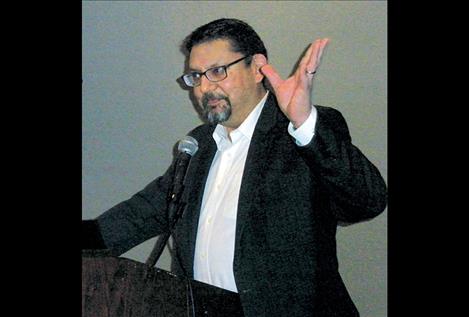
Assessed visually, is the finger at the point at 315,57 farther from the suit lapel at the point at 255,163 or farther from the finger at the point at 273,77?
the suit lapel at the point at 255,163

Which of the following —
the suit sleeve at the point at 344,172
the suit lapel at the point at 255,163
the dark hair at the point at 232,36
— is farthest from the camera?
the dark hair at the point at 232,36

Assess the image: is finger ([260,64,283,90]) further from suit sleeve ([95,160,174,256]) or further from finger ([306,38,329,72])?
suit sleeve ([95,160,174,256])

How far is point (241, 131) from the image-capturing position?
2.25 meters

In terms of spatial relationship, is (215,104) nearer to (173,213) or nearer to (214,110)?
(214,110)

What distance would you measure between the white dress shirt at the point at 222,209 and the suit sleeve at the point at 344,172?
0.41 metres

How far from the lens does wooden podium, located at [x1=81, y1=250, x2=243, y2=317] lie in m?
1.34

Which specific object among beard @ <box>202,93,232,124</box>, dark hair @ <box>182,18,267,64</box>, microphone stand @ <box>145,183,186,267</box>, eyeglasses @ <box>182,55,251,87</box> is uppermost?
dark hair @ <box>182,18,267,64</box>

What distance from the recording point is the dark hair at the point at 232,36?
7.61 feet

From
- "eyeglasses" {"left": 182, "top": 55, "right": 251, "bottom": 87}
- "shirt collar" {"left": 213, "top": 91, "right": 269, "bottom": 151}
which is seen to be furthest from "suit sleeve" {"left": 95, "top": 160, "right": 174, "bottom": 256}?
"eyeglasses" {"left": 182, "top": 55, "right": 251, "bottom": 87}

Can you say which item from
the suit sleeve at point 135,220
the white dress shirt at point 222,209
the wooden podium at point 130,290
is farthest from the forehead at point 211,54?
the wooden podium at point 130,290

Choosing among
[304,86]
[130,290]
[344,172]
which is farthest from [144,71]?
[130,290]

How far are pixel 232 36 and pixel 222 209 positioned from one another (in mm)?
699
